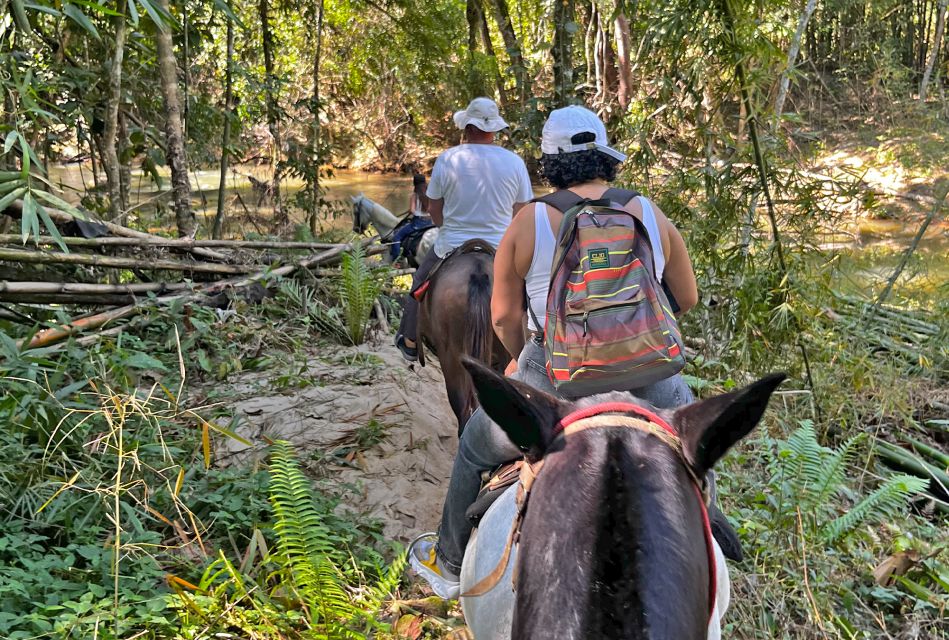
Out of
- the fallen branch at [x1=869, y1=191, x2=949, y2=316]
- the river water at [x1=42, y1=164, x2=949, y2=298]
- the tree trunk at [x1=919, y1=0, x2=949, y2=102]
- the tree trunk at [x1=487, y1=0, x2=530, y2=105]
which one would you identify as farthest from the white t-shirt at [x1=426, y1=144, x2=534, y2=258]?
the tree trunk at [x1=487, y1=0, x2=530, y2=105]

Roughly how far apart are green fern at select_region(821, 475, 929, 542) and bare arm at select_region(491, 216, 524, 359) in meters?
2.34

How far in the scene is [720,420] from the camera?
159 cm

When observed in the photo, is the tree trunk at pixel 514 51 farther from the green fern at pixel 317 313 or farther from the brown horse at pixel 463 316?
the brown horse at pixel 463 316

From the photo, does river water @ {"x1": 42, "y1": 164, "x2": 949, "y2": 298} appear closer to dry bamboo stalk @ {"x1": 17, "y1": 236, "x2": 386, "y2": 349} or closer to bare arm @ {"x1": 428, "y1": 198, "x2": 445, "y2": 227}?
dry bamboo stalk @ {"x1": 17, "y1": 236, "x2": 386, "y2": 349}

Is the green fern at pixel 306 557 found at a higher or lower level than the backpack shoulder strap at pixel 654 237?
lower

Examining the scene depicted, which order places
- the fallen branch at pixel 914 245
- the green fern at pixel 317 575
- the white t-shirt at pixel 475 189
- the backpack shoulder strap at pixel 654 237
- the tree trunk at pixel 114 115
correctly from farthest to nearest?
1. the tree trunk at pixel 114 115
2. the fallen branch at pixel 914 245
3. the white t-shirt at pixel 475 189
4. the green fern at pixel 317 575
5. the backpack shoulder strap at pixel 654 237

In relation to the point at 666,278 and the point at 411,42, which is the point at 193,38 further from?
the point at 666,278

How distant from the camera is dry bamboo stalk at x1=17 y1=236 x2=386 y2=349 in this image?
5410 millimetres

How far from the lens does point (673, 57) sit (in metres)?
5.11

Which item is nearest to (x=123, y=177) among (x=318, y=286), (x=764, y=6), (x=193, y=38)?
(x=193, y=38)

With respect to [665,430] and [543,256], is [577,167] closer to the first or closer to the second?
[543,256]

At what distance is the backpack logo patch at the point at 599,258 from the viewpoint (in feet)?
7.13

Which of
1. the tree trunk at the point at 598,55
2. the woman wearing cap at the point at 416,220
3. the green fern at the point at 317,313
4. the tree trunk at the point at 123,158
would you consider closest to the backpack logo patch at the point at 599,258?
the green fern at the point at 317,313

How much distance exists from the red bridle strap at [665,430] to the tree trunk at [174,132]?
22.7ft
